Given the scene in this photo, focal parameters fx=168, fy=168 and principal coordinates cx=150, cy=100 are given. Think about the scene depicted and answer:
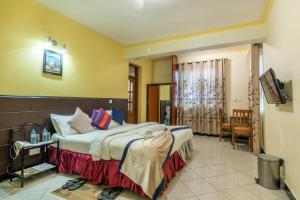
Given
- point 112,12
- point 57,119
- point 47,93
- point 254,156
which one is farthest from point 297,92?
point 47,93

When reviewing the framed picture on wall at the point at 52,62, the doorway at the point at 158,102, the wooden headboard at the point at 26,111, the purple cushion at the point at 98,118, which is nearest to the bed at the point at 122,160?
the wooden headboard at the point at 26,111

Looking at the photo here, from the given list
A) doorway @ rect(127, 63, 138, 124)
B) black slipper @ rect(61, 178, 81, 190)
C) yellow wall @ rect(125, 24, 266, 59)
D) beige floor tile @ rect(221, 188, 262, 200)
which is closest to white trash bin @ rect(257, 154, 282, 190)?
beige floor tile @ rect(221, 188, 262, 200)

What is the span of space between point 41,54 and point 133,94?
12.3ft

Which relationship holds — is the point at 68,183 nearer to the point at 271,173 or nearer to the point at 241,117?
the point at 271,173

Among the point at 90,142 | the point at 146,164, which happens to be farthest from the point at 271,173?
the point at 90,142

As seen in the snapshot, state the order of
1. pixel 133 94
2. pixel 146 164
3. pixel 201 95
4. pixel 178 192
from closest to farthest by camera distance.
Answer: pixel 146 164
pixel 178 192
pixel 201 95
pixel 133 94

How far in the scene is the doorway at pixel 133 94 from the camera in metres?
6.32

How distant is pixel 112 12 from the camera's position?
3328 millimetres

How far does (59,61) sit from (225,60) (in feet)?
16.8

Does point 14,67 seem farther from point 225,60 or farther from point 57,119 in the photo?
point 225,60

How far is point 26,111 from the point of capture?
2814mm

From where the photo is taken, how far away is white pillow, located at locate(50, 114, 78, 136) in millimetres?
3016

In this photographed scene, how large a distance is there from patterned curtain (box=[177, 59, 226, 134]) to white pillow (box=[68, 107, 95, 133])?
157 inches

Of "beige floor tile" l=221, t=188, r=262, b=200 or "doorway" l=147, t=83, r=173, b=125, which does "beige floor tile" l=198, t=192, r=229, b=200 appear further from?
"doorway" l=147, t=83, r=173, b=125
